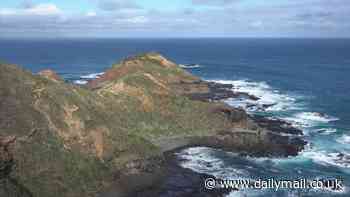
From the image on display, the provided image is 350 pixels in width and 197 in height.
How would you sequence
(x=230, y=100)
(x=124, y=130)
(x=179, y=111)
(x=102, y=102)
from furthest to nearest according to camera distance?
(x=230, y=100)
(x=179, y=111)
(x=102, y=102)
(x=124, y=130)

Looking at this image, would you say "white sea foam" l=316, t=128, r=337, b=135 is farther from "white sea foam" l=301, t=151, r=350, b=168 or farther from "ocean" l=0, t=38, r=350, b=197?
"white sea foam" l=301, t=151, r=350, b=168

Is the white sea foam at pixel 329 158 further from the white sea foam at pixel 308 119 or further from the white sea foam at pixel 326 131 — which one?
the white sea foam at pixel 308 119

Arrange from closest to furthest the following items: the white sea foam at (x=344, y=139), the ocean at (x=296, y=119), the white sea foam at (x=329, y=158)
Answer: the ocean at (x=296, y=119), the white sea foam at (x=329, y=158), the white sea foam at (x=344, y=139)

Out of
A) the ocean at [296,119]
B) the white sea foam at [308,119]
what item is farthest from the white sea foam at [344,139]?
the white sea foam at [308,119]

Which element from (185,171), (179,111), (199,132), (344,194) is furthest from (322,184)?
(179,111)

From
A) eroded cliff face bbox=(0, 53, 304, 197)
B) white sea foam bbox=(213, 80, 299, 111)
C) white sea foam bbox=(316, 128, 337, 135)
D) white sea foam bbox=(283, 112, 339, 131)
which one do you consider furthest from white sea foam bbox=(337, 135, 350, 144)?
white sea foam bbox=(213, 80, 299, 111)

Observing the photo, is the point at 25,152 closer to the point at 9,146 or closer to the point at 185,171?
the point at 9,146
